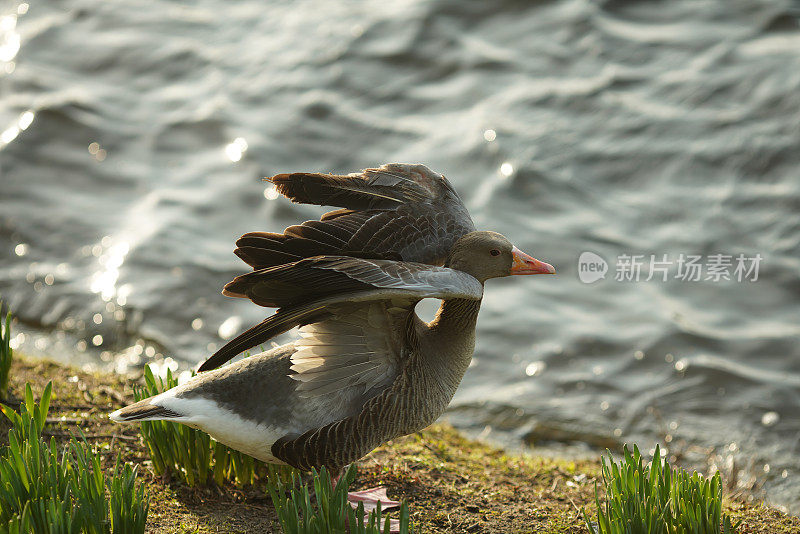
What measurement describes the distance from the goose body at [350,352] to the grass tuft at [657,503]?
105cm

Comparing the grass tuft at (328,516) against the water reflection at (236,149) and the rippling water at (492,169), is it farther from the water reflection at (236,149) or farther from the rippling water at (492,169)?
the water reflection at (236,149)

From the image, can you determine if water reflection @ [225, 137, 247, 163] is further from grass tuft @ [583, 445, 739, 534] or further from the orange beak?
grass tuft @ [583, 445, 739, 534]

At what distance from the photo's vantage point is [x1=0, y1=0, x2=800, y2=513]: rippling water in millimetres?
7586

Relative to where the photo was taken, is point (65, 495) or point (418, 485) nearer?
point (65, 495)

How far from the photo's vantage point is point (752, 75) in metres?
10.6

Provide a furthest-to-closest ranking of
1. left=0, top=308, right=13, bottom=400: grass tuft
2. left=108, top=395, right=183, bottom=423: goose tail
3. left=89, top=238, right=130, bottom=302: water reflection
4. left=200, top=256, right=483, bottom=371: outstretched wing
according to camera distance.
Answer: left=89, top=238, right=130, bottom=302: water reflection < left=0, top=308, right=13, bottom=400: grass tuft < left=108, top=395, right=183, bottom=423: goose tail < left=200, top=256, right=483, bottom=371: outstretched wing

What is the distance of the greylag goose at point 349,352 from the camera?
14.3 feet

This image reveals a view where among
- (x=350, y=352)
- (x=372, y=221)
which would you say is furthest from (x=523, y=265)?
(x=350, y=352)

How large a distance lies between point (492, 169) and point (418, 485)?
5593 mm

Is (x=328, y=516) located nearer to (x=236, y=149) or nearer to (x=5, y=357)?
(x=5, y=357)

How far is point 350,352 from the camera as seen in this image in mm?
4504

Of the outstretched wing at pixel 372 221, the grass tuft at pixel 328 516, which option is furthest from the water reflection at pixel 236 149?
the grass tuft at pixel 328 516

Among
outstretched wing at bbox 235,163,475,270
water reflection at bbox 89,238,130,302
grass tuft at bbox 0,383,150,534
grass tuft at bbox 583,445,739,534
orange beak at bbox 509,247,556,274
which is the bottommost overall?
water reflection at bbox 89,238,130,302

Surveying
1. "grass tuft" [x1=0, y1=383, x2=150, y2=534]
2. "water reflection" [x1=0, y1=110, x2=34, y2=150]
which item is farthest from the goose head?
"water reflection" [x1=0, y1=110, x2=34, y2=150]
